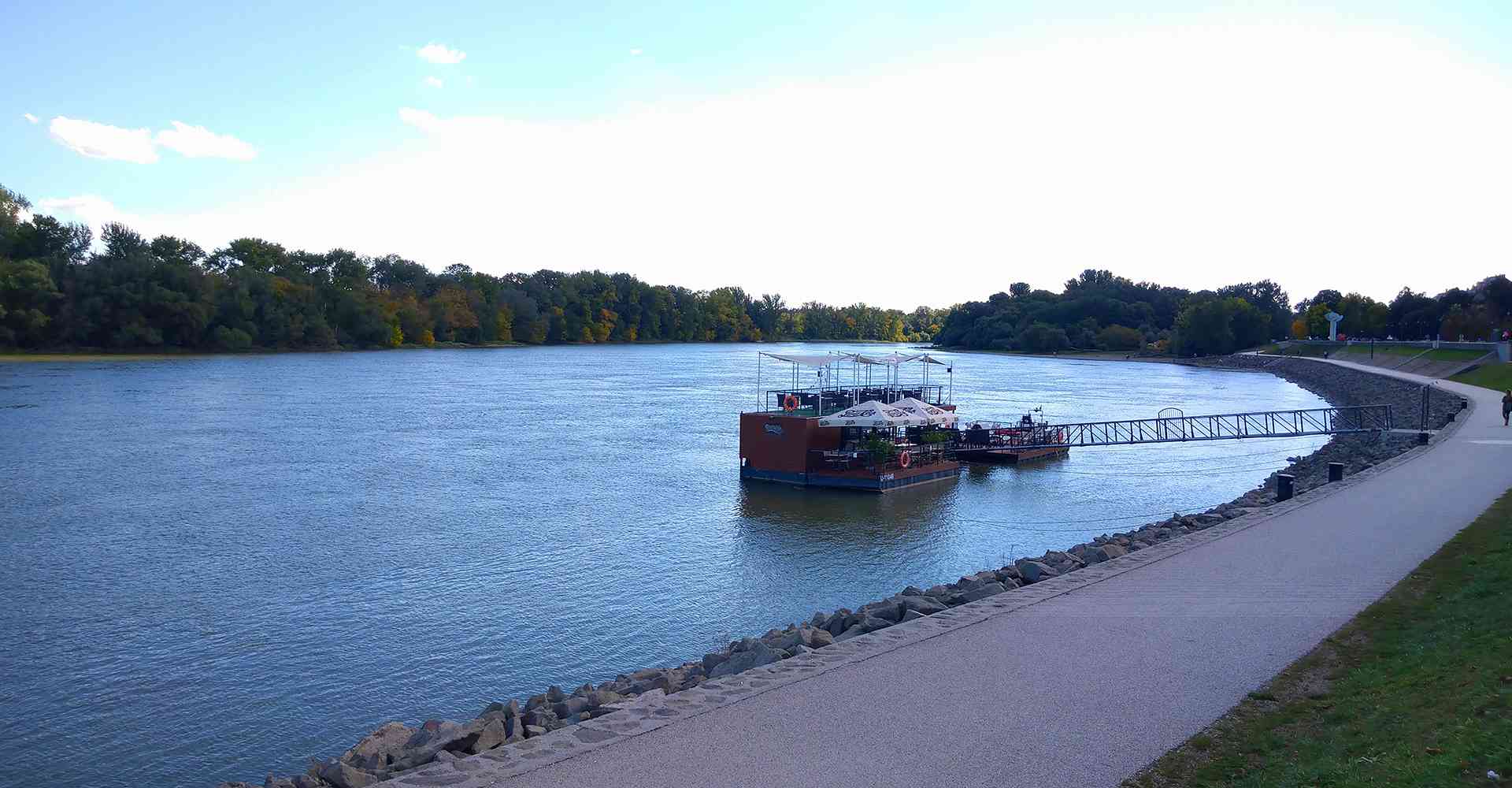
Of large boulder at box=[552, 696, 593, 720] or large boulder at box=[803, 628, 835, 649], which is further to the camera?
large boulder at box=[803, 628, 835, 649]

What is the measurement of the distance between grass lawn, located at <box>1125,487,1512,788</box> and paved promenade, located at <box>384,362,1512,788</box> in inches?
11.0

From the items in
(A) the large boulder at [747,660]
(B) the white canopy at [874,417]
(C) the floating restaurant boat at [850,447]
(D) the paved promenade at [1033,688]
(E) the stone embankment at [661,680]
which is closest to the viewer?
(D) the paved promenade at [1033,688]

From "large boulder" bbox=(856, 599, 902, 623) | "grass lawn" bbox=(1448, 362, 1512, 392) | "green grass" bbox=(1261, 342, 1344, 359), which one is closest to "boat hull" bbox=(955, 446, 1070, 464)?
"large boulder" bbox=(856, 599, 902, 623)

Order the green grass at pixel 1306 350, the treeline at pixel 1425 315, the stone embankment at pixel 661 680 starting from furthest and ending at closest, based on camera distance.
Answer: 1. the green grass at pixel 1306 350
2. the treeline at pixel 1425 315
3. the stone embankment at pixel 661 680

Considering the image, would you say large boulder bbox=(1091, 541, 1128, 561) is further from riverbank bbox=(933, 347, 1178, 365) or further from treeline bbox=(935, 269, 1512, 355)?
riverbank bbox=(933, 347, 1178, 365)

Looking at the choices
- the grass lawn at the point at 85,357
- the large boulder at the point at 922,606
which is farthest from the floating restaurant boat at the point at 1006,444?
the grass lawn at the point at 85,357

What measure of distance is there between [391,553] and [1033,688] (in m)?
17.9

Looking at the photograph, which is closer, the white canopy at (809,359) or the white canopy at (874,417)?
the white canopy at (874,417)

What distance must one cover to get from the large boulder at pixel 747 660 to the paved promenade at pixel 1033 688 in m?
1.28

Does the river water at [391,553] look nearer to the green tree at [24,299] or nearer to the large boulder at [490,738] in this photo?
the large boulder at [490,738]

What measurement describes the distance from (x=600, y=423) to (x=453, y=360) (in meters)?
64.9

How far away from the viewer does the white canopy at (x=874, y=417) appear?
32469mm

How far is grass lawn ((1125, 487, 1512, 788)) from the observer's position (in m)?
6.38

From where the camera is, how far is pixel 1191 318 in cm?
14188
